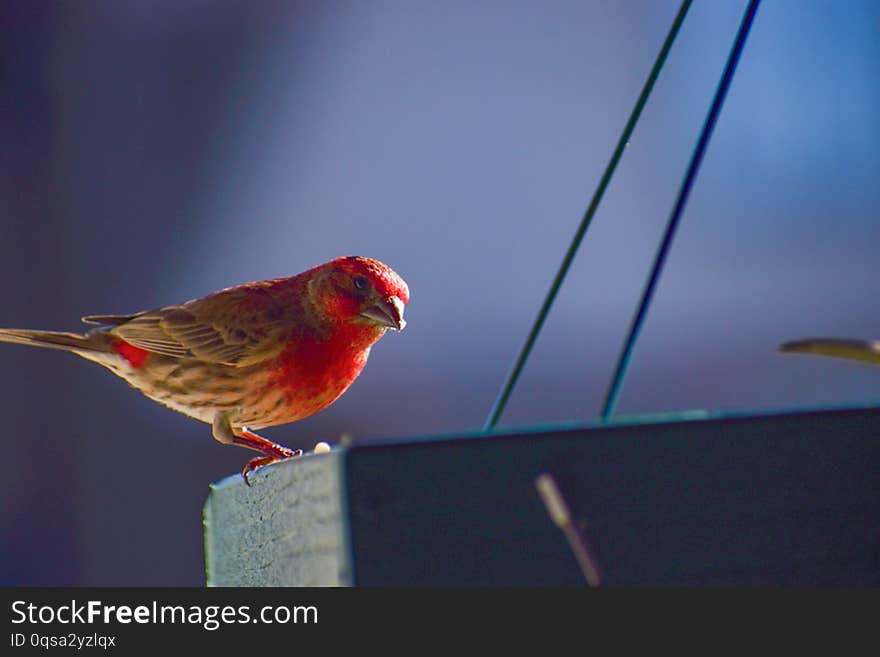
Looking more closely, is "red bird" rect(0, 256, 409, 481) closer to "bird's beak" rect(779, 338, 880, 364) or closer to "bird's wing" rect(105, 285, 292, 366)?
"bird's wing" rect(105, 285, 292, 366)

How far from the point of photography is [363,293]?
192 centimetres

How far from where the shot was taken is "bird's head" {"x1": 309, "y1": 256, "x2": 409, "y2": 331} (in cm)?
190

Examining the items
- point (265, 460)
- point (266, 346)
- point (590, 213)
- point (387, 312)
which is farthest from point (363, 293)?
point (590, 213)

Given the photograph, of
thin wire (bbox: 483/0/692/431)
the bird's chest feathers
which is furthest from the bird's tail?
thin wire (bbox: 483/0/692/431)

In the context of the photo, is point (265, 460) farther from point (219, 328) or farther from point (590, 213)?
point (590, 213)

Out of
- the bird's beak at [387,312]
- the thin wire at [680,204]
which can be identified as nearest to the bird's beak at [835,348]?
the thin wire at [680,204]

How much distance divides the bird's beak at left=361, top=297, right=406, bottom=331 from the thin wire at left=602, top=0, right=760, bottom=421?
2.40 ft

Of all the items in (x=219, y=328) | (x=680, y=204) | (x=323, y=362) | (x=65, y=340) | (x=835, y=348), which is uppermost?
(x=65, y=340)

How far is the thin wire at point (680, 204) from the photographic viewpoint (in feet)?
3.65

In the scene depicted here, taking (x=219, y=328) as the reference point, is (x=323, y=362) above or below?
below

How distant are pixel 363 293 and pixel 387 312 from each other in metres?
0.06

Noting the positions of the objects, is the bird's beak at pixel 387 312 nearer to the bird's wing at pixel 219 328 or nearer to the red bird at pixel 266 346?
the red bird at pixel 266 346

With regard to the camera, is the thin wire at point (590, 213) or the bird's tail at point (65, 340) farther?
the bird's tail at point (65, 340)

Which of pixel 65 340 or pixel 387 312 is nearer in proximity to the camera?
pixel 387 312
